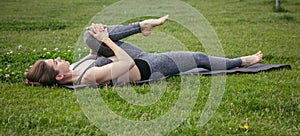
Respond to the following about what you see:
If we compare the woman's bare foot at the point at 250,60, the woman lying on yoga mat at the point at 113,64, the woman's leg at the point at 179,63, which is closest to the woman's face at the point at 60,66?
the woman lying on yoga mat at the point at 113,64

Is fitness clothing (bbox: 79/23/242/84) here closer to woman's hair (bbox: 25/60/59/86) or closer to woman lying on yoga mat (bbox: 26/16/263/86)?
woman lying on yoga mat (bbox: 26/16/263/86)

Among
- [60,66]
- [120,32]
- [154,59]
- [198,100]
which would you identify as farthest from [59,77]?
[198,100]

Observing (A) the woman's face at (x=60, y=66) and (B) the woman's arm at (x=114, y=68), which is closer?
(B) the woman's arm at (x=114, y=68)

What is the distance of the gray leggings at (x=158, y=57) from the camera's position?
488 cm

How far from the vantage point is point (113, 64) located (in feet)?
15.1

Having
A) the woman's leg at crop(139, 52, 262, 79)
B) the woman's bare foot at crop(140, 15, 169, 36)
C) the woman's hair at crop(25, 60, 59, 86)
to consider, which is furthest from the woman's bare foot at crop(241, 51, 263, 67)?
the woman's hair at crop(25, 60, 59, 86)

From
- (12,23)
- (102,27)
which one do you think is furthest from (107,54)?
(12,23)

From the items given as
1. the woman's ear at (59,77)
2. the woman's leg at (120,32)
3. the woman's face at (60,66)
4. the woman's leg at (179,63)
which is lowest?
the woman's leg at (179,63)

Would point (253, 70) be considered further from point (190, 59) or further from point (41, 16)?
point (41, 16)

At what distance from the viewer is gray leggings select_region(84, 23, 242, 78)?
4.88 meters

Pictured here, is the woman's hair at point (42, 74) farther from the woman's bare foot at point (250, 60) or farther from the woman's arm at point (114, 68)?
the woman's bare foot at point (250, 60)

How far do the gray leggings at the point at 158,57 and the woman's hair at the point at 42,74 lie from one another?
1.90 ft

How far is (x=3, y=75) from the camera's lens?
207 inches

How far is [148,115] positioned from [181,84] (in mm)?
1160
